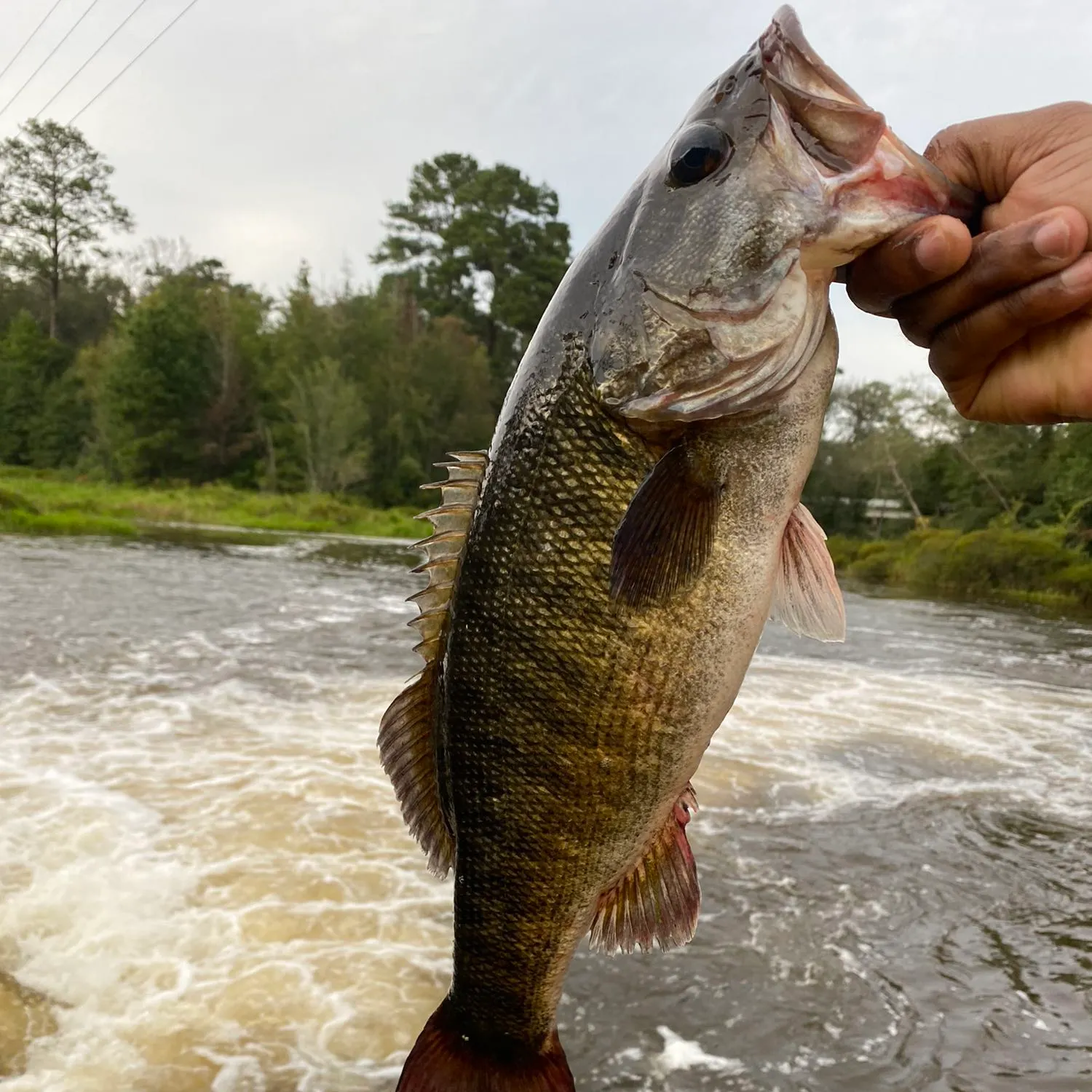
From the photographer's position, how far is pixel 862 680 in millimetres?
13109

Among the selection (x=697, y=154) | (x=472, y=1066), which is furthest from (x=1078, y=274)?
(x=472, y=1066)

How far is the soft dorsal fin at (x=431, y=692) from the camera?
6.56ft

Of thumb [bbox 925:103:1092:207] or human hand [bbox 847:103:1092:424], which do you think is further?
thumb [bbox 925:103:1092:207]

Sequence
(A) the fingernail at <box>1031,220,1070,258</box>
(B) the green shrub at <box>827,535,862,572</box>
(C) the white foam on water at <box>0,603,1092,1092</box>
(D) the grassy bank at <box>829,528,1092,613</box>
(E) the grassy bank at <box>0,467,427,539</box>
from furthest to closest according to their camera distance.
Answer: (B) the green shrub at <box>827,535,862,572</box> < (E) the grassy bank at <box>0,467,427,539</box> < (D) the grassy bank at <box>829,528,1092,613</box> < (C) the white foam on water at <box>0,603,1092,1092</box> < (A) the fingernail at <box>1031,220,1070,258</box>

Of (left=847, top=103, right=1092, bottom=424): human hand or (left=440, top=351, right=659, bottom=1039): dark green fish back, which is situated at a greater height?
(left=847, top=103, right=1092, bottom=424): human hand

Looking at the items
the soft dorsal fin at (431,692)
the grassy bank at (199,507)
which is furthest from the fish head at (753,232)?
the grassy bank at (199,507)

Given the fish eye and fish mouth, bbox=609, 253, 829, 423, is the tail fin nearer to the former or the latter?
fish mouth, bbox=609, 253, 829, 423

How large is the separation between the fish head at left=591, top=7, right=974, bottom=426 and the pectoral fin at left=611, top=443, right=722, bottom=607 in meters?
0.12

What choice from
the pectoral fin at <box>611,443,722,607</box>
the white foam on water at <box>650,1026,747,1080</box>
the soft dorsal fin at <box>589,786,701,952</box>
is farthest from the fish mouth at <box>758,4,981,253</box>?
the white foam on water at <box>650,1026,747,1080</box>

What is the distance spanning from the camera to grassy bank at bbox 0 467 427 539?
3047 cm

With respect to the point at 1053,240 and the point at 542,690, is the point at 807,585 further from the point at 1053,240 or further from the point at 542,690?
the point at 1053,240

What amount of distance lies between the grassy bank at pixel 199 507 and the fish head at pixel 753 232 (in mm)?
28335

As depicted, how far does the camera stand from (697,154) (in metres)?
1.79

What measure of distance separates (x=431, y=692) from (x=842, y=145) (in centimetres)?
137
